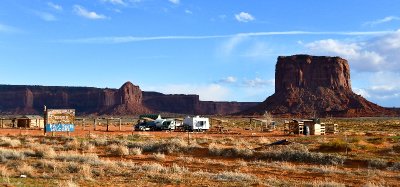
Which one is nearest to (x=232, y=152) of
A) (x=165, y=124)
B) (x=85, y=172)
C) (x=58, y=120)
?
(x=85, y=172)

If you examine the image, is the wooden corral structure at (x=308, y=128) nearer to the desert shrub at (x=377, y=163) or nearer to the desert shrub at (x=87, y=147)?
the desert shrub at (x=87, y=147)

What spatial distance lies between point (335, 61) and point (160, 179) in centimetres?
15550

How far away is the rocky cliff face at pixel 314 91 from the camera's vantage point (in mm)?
143625

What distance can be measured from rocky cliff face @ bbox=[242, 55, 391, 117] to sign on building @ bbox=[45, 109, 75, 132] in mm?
109203

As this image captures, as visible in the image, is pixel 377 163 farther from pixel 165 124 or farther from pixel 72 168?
pixel 165 124

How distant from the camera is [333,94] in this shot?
154 m


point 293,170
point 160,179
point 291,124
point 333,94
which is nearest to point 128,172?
point 160,179

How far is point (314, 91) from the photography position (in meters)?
156

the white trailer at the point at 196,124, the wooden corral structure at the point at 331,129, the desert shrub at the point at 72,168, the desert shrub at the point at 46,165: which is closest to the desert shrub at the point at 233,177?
the desert shrub at the point at 72,168

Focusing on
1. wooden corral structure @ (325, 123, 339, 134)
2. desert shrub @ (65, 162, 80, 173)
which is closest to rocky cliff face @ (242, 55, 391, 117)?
wooden corral structure @ (325, 123, 339, 134)

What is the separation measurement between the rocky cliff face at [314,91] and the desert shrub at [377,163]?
394ft

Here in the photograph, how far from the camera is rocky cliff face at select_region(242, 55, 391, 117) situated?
5655 inches

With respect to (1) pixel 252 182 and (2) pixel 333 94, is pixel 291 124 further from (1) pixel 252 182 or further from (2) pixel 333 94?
(2) pixel 333 94

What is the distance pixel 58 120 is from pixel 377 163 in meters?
25.2
